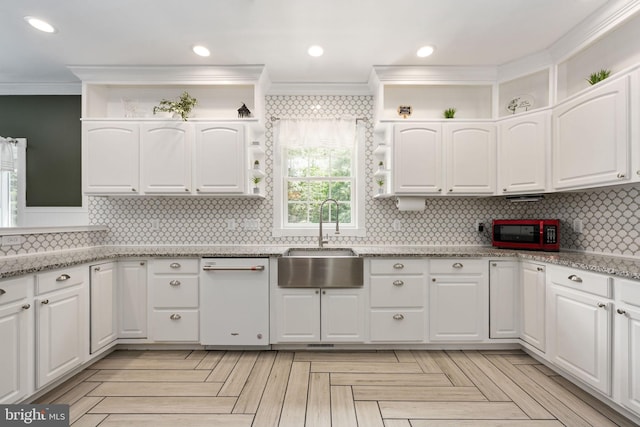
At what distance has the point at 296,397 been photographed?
207 centimetres

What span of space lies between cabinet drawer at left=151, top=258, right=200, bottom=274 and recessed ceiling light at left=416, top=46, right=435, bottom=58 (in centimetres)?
279

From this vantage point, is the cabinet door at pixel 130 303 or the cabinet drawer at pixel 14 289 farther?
the cabinet door at pixel 130 303

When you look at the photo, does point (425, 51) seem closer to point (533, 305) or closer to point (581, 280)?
point (581, 280)

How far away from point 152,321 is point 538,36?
420 centimetres

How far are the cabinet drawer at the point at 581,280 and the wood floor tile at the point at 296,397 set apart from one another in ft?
6.68

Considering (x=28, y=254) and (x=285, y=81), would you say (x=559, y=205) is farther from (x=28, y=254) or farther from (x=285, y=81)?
(x=28, y=254)

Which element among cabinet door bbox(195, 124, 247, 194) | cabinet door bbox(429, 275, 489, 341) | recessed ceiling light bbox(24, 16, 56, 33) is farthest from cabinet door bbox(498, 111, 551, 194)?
recessed ceiling light bbox(24, 16, 56, 33)

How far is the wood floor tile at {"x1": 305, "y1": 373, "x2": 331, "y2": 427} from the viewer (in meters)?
1.83

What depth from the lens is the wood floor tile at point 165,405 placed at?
1933 millimetres

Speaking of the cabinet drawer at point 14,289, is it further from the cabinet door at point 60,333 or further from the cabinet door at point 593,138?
the cabinet door at point 593,138

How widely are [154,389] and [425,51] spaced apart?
3.53 m

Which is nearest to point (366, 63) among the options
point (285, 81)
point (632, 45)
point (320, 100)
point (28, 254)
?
point (320, 100)

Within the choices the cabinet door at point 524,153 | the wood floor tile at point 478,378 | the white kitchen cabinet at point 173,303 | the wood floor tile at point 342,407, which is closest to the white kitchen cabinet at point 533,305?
the wood floor tile at point 478,378

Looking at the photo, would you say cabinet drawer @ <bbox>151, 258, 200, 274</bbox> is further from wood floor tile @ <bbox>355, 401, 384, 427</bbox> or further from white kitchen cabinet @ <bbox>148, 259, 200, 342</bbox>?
wood floor tile @ <bbox>355, 401, 384, 427</bbox>
